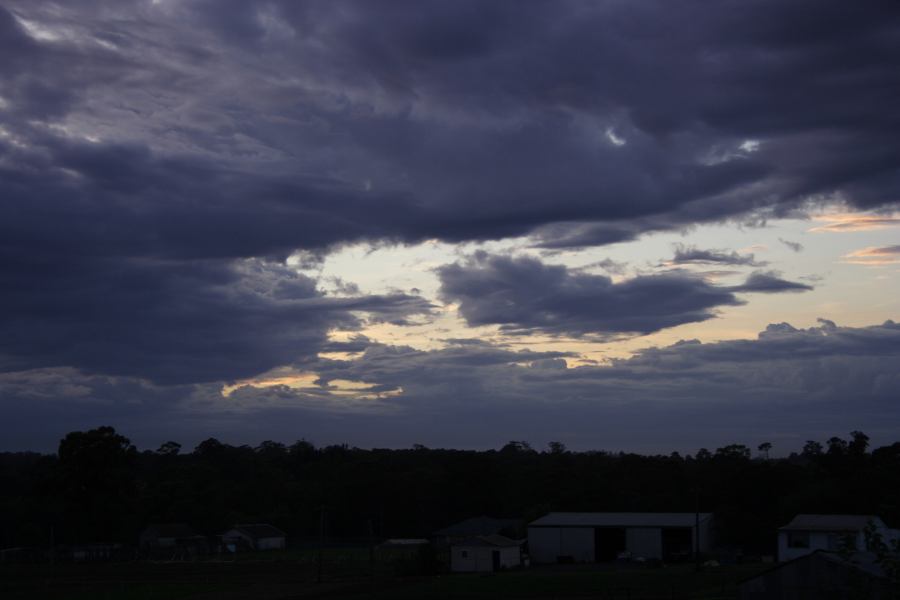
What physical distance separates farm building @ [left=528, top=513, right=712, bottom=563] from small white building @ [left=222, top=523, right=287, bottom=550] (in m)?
46.7

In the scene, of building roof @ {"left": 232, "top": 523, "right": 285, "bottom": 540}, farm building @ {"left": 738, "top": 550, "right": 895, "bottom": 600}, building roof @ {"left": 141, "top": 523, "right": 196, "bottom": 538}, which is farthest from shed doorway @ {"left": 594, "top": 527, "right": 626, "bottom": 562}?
farm building @ {"left": 738, "top": 550, "right": 895, "bottom": 600}

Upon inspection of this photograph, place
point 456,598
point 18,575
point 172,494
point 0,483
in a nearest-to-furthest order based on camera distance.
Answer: point 456,598
point 18,575
point 172,494
point 0,483

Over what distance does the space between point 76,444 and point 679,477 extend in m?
77.7

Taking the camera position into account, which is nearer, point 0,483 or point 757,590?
point 757,590

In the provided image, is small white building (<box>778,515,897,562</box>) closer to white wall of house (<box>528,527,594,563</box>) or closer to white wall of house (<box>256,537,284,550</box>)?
white wall of house (<box>528,527,594,563</box>)

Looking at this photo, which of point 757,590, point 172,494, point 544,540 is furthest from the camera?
point 172,494

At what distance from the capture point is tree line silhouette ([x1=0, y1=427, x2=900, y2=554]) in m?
99.9

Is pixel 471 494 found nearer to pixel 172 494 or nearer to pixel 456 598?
pixel 172 494

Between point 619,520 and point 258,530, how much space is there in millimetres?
55254

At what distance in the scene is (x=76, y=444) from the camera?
124 metres

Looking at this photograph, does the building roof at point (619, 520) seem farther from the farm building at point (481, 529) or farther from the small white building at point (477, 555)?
the small white building at point (477, 555)

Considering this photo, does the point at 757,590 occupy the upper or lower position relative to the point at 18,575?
upper

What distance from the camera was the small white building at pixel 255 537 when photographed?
12688cm

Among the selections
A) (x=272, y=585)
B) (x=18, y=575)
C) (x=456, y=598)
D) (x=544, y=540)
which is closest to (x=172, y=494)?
(x=18, y=575)
